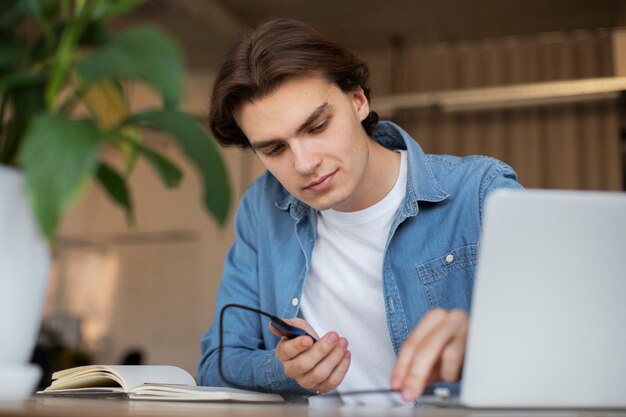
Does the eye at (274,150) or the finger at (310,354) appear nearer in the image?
the finger at (310,354)

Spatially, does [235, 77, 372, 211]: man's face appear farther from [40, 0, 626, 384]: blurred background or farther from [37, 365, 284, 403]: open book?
[40, 0, 626, 384]: blurred background

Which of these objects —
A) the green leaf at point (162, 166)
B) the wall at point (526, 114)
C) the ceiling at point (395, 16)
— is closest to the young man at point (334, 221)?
the green leaf at point (162, 166)

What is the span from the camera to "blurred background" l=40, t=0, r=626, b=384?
6051 mm

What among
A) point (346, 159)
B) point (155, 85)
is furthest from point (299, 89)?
point (155, 85)

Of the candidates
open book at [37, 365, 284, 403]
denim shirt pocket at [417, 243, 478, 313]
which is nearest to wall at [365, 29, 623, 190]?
denim shirt pocket at [417, 243, 478, 313]

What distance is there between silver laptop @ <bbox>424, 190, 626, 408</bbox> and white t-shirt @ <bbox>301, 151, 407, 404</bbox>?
0.81m

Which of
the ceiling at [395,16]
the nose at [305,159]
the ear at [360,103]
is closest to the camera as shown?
the nose at [305,159]

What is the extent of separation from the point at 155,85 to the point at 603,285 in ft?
1.79

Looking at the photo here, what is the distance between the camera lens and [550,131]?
21.1 feet

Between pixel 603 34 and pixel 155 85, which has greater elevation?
pixel 603 34

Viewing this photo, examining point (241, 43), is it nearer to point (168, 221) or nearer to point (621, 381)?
point (621, 381)

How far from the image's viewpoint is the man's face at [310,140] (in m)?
1.54

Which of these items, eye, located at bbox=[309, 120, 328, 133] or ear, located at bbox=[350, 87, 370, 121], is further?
ear, located at bbox=[350, 87, 370, 121]

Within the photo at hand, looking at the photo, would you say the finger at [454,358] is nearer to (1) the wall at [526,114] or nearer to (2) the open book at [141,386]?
(2) the open book at [141,386]
